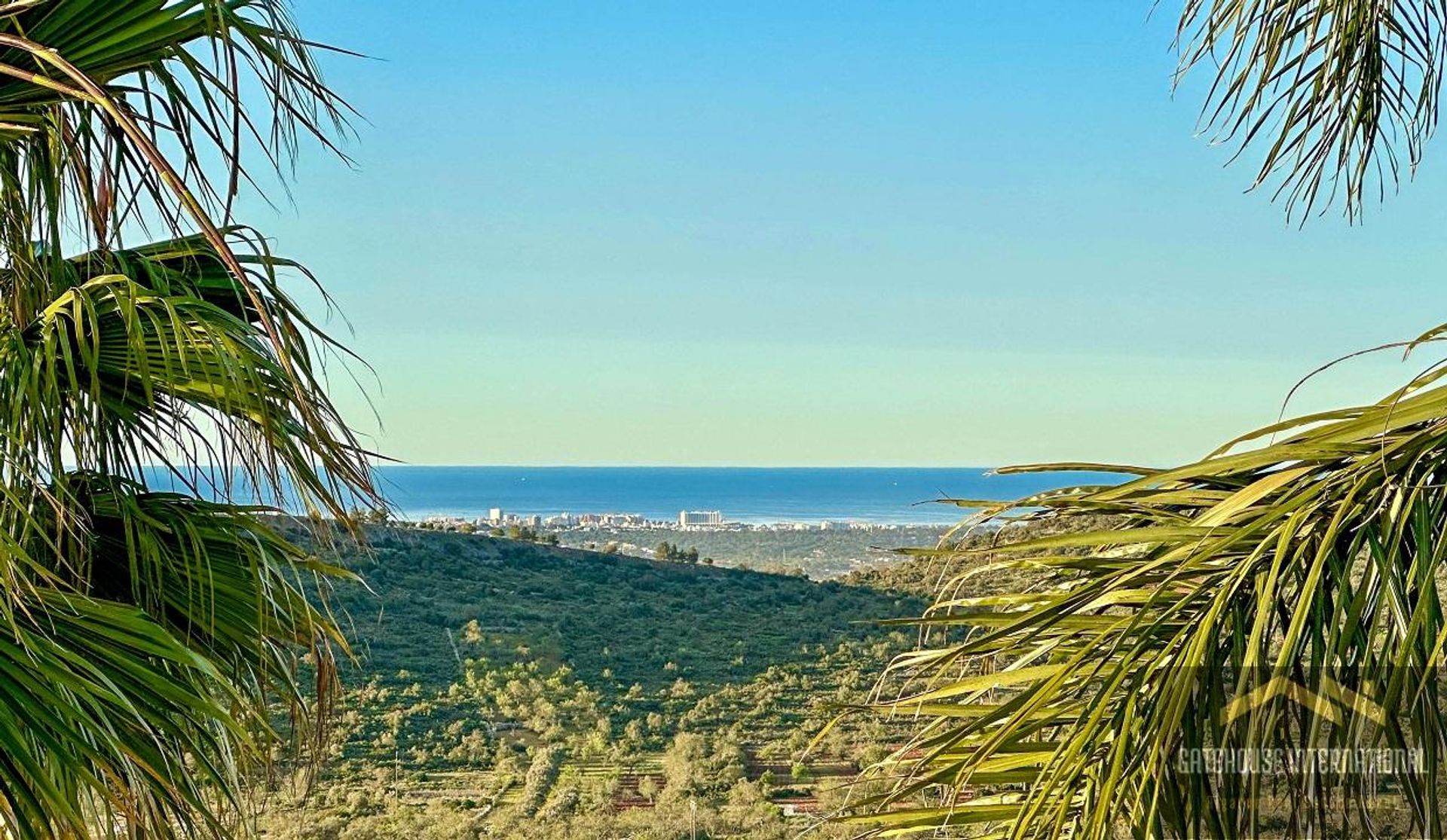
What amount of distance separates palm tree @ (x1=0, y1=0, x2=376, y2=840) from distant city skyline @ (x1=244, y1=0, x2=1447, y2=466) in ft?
0.40

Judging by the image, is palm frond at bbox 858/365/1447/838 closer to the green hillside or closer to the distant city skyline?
the distant city skyline

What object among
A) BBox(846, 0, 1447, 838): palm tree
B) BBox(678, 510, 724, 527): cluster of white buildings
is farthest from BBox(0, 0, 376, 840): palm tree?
BBox(678, 510, 724, 527): cluster of white buildings

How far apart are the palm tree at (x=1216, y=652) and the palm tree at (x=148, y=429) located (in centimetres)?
66

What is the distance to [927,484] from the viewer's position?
52844mm

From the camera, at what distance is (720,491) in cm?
5578

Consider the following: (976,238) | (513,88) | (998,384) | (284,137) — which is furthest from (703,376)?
(284,137)

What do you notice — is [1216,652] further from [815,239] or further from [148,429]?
[815,239]

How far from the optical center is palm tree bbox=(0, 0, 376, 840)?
1199 millimetres

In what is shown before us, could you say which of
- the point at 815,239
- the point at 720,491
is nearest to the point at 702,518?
the point at 815,239

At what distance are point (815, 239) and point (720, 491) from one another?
33.2 meters

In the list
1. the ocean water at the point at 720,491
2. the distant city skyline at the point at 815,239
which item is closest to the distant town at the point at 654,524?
the ocean water at the point at 720,491

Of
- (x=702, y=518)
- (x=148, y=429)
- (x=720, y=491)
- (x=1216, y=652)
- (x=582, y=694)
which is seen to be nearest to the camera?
(x=1216, y=652)

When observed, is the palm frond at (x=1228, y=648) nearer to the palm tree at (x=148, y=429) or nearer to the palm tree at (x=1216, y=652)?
the palm tree at (x=1216, y=652)

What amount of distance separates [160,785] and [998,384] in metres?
24.0
